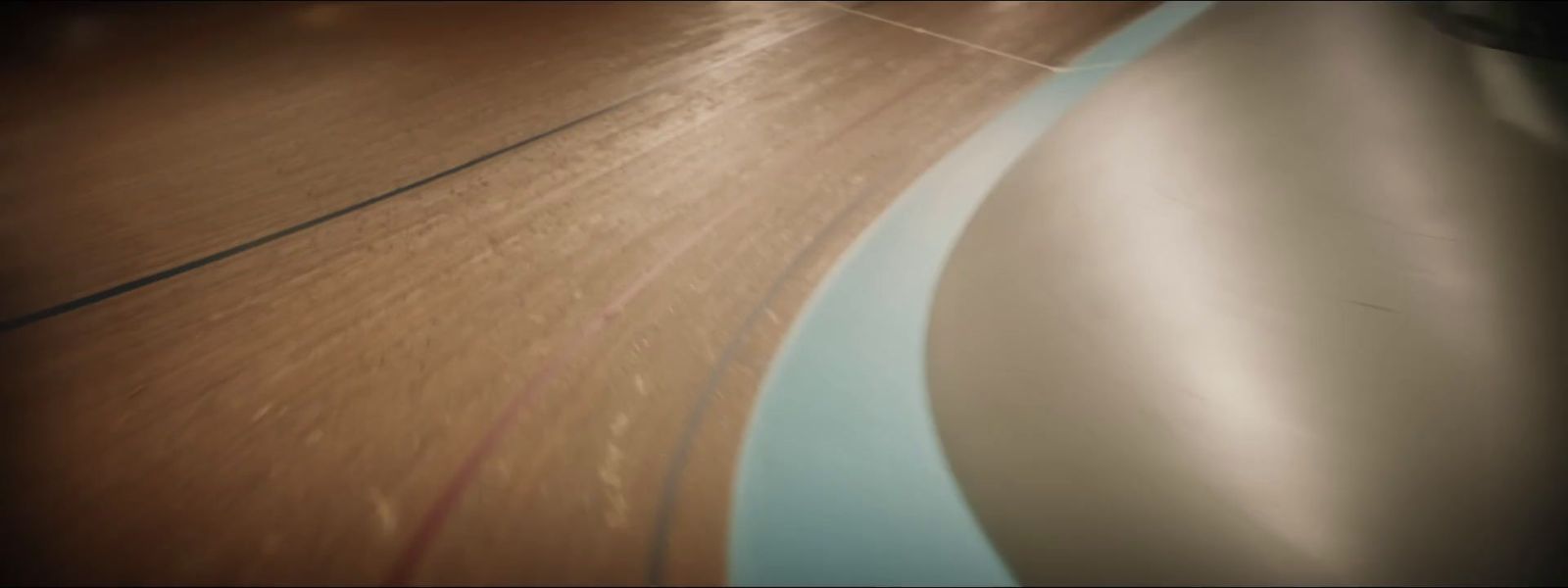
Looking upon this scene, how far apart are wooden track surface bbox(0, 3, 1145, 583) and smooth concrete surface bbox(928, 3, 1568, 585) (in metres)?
0.30

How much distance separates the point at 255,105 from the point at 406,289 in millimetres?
715

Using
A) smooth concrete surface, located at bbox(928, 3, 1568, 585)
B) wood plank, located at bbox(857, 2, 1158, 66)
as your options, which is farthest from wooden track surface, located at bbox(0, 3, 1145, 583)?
wood plank, located at bbox(857, 2, 1158, 66)

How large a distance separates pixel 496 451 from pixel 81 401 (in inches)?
16.9

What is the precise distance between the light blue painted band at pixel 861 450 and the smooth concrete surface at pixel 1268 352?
A: 1.3 inches

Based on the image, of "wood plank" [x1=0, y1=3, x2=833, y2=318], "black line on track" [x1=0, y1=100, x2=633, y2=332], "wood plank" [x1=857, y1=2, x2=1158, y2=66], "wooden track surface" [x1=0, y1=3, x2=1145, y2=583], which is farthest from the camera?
"wood plank" [x1=857, y1=2, x2=1158, y2=66]

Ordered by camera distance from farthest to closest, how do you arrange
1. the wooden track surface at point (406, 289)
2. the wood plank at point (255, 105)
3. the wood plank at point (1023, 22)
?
the wood plank at point (1023, 22)
the wood plank at point (255, 105)
the wooden track surface at point (406, 289)

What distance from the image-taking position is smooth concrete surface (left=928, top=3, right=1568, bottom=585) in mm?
794

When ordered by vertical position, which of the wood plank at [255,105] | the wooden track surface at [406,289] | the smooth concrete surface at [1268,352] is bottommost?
the smooth concrete surface at [1268,352]

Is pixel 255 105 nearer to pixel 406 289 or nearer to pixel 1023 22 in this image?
pixel 406 289

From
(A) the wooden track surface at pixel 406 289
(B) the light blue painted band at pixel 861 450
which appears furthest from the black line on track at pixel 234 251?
(B) the light blue painted band at pixel 861 450

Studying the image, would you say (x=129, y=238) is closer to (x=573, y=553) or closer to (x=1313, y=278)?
(x=573, y=553)

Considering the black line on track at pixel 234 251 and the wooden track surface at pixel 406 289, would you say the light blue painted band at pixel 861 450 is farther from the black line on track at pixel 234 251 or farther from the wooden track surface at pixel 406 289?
the black line on track at pixel 234 251

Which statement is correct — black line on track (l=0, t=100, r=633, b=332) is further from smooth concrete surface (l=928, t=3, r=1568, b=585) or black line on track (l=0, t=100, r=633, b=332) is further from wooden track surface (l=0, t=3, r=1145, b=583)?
smooth concrete surface (l=928, t=3, r=1568, b=585)

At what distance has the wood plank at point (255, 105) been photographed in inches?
42.4
